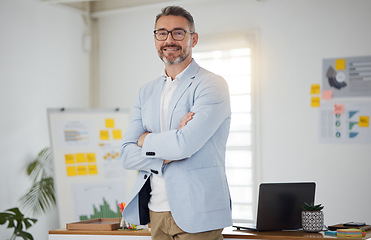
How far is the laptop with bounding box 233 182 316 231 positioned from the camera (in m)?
2.44

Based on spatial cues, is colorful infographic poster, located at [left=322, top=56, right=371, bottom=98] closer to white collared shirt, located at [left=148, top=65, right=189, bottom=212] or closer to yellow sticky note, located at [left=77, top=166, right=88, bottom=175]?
yellow sticky note, located at [left=77, top=166, right=88, bottom=175]

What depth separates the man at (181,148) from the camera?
1979 mm

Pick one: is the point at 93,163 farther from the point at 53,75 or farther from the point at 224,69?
the point at 224,69

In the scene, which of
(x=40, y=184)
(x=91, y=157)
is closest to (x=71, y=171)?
(x=91, y=157)

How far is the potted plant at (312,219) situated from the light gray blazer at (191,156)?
56cm

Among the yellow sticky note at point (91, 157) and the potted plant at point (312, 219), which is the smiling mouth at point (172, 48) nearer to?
the potted plant at point (312, 219)

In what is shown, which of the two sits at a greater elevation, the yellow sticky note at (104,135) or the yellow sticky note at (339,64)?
the yellow sticky note at (339,64)

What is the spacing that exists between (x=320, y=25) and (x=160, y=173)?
312 centimetres

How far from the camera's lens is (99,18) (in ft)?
19.1

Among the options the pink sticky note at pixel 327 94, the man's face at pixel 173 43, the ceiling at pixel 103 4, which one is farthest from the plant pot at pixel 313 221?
the ceiling at pixel 103 4

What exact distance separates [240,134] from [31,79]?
215 cm

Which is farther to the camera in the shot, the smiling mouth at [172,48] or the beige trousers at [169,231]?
the smiling mouth at [172,48]

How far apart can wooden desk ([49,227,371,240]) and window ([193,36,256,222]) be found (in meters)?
2.44

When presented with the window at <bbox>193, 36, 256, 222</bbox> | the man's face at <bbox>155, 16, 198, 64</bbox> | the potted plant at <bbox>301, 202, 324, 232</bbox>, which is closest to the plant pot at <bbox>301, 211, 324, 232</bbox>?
the potted plant at <bbox>301, 202, 324, 232</bbox>
